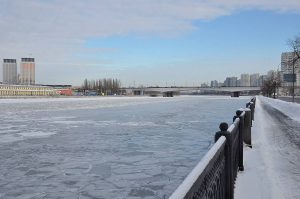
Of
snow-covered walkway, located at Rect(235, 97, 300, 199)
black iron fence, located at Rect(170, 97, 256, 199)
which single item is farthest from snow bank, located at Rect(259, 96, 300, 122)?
black iron fence, located at Rect(170, 97, 256, 199)

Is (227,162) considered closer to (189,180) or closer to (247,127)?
(189,180)

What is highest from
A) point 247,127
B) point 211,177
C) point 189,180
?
point 189,180

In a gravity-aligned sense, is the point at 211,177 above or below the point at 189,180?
below

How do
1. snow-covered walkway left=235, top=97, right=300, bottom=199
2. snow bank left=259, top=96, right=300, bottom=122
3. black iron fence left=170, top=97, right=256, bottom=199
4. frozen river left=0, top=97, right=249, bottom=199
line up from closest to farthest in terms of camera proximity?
black iron fence left=170, top=97, right=256, bottom=199, snow-covered walkway left=235, top=97, right=300, bottom=199, frozen river left=0, top=97, right=249, bottom=199, snow bank left=259, top=96, right=300, bottom=122

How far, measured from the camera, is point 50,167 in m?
10.0

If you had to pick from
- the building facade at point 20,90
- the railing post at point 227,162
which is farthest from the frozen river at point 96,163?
the building facade at point 20,90

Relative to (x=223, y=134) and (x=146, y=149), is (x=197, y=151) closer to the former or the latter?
(x=146, y=149)

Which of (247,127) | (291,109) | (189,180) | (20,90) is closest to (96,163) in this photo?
(247,127)

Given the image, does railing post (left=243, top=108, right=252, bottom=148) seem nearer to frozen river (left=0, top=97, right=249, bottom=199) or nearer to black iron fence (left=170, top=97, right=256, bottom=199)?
frozen river (left=0, top=97, right=249, bottom=199)

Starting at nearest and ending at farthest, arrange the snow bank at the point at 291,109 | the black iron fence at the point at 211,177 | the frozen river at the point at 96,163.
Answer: the black iron fence at the point at 211,177 → the frozen river at the point at 96,163 → the snow bank at the point at 291,109

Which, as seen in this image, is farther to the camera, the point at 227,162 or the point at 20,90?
the point at 20,90

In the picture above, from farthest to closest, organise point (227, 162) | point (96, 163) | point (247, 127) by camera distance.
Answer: point (247, 127) → point (96, 163) → point (227, 162)

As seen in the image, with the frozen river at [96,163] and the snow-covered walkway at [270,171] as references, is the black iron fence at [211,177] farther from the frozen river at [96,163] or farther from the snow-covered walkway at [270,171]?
the frozen river at [96,163]

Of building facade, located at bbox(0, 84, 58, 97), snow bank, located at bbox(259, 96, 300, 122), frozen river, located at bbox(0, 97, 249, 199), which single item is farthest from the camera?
building facade, located at bbox(0, 84, 58, 97)
